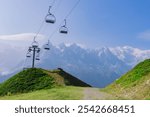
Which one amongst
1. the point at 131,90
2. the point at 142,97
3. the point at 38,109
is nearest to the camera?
the point at 38,109

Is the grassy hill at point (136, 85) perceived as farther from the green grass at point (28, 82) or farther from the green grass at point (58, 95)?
the green grass at point (28, 82)

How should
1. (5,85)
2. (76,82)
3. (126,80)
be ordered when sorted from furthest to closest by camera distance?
(76,82) → (5,85) → (126,80)

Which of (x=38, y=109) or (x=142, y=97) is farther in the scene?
(x=142, y=97)

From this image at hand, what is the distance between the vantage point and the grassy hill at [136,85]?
5031cm

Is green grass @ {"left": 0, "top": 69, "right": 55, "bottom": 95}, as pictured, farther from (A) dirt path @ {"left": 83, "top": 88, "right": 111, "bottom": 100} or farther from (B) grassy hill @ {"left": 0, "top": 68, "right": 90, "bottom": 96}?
(A) dirt path @ {"left": 83, "top": 88, "right": 111, "bottom": 100}

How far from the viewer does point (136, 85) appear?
59875mm

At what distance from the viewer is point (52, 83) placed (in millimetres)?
83750

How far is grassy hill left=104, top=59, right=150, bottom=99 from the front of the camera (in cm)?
5031

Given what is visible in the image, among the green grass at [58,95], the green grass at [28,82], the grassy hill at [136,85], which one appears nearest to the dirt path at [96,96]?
the green grass at [58,95]

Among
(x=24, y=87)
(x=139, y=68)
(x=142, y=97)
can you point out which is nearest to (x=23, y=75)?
(x=24, y=87)

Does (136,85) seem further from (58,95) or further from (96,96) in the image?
(58,95)

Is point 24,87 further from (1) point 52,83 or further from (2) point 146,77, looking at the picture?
(2) point 146,77

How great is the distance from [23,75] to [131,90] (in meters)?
45.0

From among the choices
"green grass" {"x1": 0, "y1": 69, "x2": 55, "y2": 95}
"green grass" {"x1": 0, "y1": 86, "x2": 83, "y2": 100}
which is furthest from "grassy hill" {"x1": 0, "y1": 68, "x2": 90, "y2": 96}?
"green grass" {"x1": 0, "y1": 86, "x2": 83, "y2": 100}
